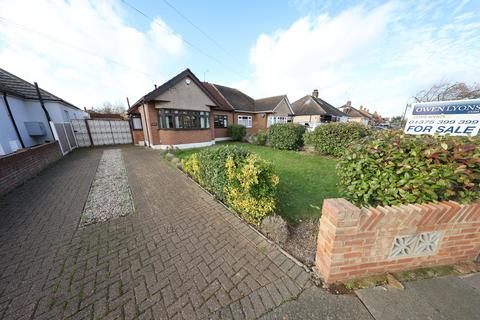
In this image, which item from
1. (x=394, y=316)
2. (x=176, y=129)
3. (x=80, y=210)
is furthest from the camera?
(x=176, y=129)

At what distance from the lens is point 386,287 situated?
1.91 meters

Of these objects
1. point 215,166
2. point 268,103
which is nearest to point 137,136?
point 215,166

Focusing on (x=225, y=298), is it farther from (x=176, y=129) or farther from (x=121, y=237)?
(x=176, y=129)

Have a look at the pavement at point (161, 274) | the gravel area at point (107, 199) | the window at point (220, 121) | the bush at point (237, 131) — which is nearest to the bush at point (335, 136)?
the pavement at point (161, 274)

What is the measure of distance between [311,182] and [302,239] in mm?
2983

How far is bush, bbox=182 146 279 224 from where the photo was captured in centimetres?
299

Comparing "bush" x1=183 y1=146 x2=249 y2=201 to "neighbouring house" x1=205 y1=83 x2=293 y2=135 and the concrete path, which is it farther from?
"neighbouring house" x1=205 y1=83 x2=293 y2=135

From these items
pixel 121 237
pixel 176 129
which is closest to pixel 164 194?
pixel 121 237

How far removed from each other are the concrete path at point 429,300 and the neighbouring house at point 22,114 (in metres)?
13.1

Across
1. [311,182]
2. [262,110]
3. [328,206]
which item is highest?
[262,110]

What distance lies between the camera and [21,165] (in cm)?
562

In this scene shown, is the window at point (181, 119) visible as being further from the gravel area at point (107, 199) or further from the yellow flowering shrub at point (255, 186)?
the yellow flowering shrub at point (255, 186)

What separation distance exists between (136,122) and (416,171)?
58.3ft

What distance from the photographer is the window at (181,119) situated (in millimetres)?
11188
